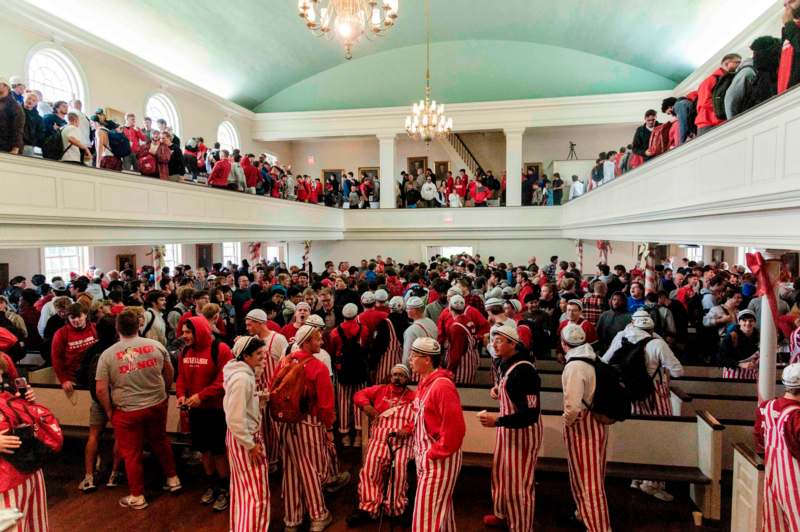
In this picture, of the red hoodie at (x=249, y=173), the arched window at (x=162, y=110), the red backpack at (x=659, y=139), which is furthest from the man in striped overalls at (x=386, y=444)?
the arched window at (x=162, y=110)

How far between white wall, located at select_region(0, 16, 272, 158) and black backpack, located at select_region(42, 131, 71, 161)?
446 centimetres

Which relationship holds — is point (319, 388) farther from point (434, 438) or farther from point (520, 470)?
point (520, 470)

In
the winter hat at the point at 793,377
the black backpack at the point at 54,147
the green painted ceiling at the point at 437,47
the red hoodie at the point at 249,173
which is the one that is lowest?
the winter hat at the point at 793,377

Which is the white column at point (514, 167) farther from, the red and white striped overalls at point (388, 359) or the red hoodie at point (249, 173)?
the red and white striped overalls at point (388, 359)

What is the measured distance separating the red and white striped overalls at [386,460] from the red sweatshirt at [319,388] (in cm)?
40

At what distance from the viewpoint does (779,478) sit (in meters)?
2.89

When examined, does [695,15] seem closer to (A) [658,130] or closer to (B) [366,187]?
(A) [658,130]

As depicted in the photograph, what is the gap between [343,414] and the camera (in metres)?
5.37

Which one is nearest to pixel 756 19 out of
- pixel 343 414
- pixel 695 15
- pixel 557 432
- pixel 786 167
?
pixel 695 15

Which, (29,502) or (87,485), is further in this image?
(87,485)

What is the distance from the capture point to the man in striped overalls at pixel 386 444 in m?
3.62

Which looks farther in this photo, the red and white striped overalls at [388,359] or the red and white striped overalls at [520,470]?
the red and white striped overalls at [388,359]

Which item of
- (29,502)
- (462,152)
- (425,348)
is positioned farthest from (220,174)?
(462,152)

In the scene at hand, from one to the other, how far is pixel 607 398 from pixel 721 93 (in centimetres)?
389
